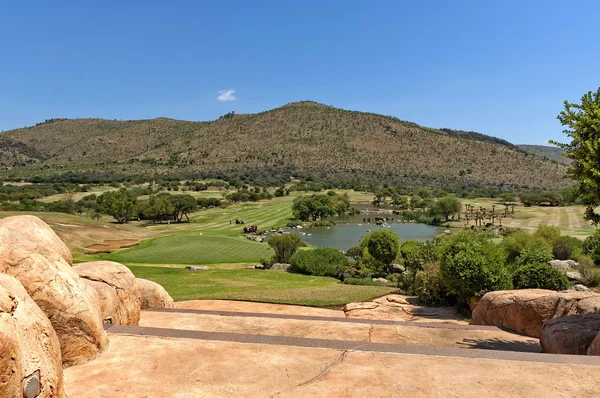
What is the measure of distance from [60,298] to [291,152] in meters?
154

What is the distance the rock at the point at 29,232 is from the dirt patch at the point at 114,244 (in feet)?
121

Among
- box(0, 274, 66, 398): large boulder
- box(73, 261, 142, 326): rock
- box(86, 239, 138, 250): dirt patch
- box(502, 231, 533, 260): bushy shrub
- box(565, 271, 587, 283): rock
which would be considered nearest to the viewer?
box(0, 274, 66, 398): large boulder

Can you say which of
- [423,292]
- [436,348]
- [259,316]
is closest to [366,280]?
[423,292]

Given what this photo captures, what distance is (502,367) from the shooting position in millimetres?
6605

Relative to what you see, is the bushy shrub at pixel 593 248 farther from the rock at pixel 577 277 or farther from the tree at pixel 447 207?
the tree at pixel 447 207

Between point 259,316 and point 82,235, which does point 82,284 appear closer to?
point 259,316

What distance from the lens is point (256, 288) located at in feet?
73.9

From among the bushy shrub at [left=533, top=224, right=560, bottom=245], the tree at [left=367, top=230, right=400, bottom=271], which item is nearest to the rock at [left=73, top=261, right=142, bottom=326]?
the tree at [left=367, top=230, right=400, bottom=271]

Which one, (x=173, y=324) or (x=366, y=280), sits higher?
(x=173, y=324)

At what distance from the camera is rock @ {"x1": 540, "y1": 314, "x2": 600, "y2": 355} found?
9.22 metres

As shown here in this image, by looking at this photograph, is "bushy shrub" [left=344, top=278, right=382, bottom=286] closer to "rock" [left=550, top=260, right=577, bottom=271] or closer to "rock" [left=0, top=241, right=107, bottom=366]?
"rock" [left=550, top=260, right=577, bottom=271]

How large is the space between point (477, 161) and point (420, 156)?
67.5ft

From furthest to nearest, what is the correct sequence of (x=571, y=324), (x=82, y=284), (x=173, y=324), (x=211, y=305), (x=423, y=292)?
(x=423, y=292) < (x=211, y=305) < (x=173, y=324) < (x=571, y=324) < (x=82, y=284)

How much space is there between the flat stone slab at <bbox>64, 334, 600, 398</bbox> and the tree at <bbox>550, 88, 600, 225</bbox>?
5.46m
